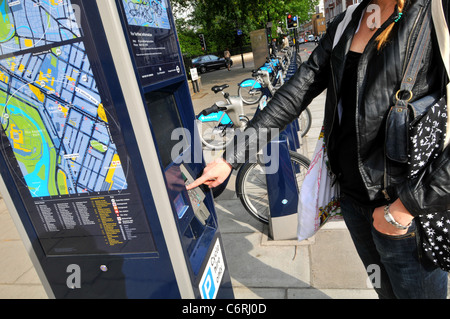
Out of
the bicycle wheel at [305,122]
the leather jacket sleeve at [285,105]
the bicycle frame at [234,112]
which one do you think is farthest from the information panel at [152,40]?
the bicycle wheel at [305,122]

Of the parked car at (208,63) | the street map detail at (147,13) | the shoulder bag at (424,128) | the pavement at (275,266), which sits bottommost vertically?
the pavement at (275,266)

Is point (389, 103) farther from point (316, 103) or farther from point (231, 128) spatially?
point (316, 103)

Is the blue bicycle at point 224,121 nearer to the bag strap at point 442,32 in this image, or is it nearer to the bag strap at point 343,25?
the bag strap at point 343,25

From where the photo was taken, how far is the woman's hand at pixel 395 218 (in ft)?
3.34

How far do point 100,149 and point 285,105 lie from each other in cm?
84

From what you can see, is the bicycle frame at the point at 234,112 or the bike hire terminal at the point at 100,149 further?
the bicycle frame at the point at 234,112

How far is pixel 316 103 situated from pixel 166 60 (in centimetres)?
772

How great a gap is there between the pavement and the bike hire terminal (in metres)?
1.05

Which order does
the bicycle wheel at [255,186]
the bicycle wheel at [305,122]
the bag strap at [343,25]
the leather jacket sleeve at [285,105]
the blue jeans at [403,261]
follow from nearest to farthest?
the blue jeans at [403,261]
the bag strap at [343,25]
the leather jacket sleeve at [285,105]
the bicycle wheel at [255,186]
the bicycle wheel at [305,122]

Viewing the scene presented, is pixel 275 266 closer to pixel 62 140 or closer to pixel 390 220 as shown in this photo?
pixel 390 220

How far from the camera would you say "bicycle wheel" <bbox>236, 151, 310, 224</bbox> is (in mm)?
3188

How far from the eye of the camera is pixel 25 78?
3.84 feet

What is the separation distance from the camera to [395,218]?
41.1 inches

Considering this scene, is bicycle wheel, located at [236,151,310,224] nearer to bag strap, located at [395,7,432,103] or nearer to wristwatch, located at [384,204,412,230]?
wristwatch, located at [384,204,412,230]
